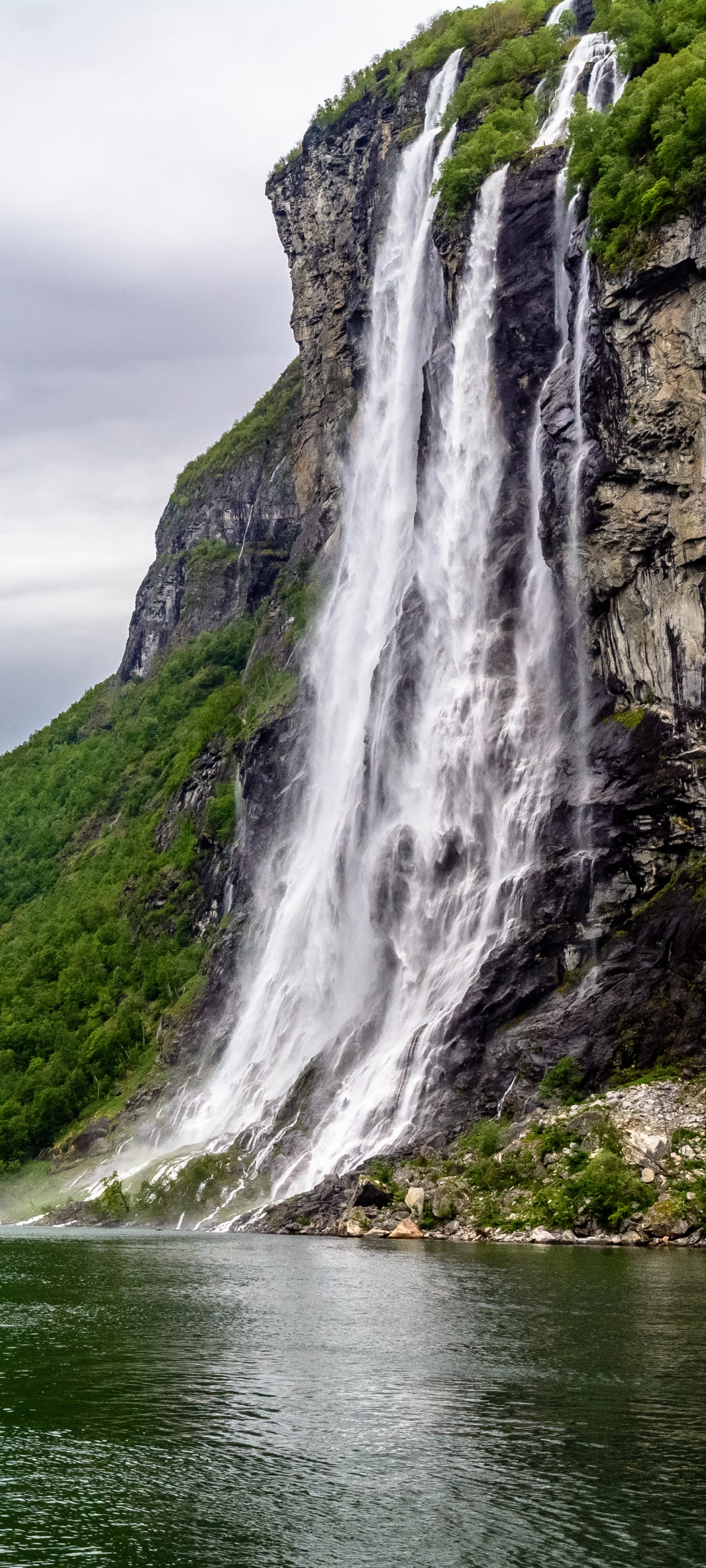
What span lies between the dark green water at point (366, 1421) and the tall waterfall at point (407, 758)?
23675 mm

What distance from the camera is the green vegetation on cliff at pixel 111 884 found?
8944 cm

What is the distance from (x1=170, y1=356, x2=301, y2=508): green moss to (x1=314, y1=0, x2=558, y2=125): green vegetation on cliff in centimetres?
2879

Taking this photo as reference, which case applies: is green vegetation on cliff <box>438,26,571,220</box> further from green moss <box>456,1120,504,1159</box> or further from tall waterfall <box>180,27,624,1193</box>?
green moss <box>456,1120,504,1159</box>

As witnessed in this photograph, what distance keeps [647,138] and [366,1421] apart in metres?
57.6

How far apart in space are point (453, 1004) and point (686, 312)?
29.7 meters

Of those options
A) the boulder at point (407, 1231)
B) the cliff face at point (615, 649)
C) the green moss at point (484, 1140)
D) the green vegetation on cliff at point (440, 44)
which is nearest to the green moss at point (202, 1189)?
the cliff face at point (615, 649)

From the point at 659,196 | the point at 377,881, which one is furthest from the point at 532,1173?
the point at 659,196

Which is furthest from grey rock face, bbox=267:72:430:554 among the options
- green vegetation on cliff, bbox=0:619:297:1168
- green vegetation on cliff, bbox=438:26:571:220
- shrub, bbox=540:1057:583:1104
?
shrub, bbox=540:1057:583:1104

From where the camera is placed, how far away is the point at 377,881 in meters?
62.0

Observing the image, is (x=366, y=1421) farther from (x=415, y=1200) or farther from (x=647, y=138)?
(x=647, y=138)

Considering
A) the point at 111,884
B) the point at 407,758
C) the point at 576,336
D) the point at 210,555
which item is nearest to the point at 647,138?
the point at 576,336

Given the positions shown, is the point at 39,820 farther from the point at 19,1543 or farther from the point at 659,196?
the point at 19,1543

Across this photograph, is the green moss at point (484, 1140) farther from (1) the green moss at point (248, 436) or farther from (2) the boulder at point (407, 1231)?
(1) the green moss at point (248, 436)

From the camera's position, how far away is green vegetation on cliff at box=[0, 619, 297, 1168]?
3521 inches
